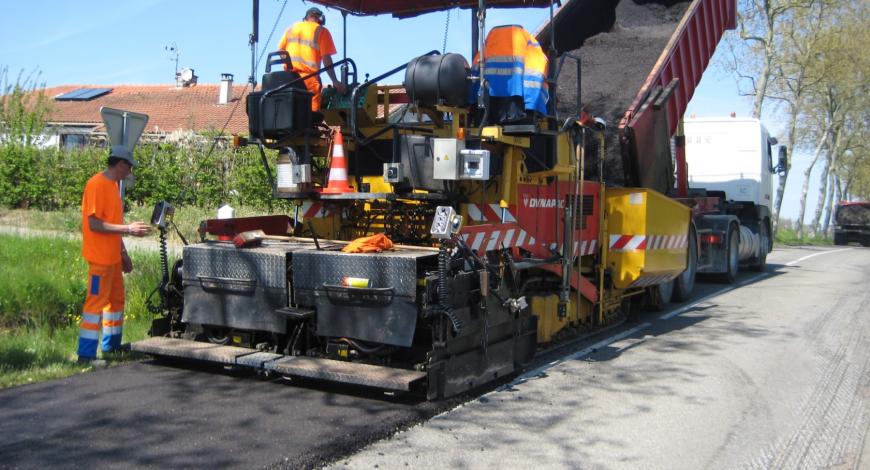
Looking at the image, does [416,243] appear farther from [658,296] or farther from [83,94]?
[83,94]

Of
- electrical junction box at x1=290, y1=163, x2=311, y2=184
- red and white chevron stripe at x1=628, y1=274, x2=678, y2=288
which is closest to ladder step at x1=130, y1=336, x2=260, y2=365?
electrical junction box at x1=290, y1=163, x2=311, y2=184

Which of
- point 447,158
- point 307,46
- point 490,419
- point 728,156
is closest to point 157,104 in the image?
point 728,156

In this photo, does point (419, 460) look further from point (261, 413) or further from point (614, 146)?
point (614, 146)

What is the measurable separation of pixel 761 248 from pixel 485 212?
11139mm

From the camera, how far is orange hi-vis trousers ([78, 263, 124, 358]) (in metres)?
5.84

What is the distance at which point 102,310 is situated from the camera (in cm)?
593

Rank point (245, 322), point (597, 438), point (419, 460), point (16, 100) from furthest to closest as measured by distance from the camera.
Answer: point (16, 100) < point (245, 322) < point (597, 438) < point (419, 460)

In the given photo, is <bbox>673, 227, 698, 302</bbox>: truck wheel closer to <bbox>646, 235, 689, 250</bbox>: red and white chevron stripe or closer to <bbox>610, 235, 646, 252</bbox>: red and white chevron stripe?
<bbox>646, 235, 689, 250</bbox>: red and white chevron stripe

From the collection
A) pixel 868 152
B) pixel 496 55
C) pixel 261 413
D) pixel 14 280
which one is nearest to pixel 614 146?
pixel 496 55

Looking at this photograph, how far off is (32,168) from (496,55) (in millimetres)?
12702

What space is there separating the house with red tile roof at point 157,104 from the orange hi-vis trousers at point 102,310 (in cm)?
2399

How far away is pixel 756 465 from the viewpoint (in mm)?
4270

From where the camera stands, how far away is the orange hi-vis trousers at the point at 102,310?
5844 millimetres

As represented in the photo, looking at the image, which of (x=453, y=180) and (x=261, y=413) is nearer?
(x=261, y=413)
